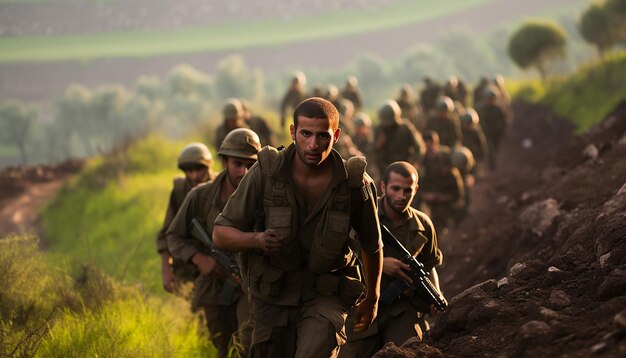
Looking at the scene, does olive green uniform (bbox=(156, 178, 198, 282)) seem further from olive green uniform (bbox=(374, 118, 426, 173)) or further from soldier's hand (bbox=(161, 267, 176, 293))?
olive green uniform (bbox=(374, 118, 426, 173))

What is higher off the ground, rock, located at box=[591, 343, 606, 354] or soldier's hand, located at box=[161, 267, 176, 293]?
rock, located at box=[591, 343, 606, 354]

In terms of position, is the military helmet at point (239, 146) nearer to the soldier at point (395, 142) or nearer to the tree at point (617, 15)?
the soldier at point (395, 142)

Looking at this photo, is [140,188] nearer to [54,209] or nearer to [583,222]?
[54,209]

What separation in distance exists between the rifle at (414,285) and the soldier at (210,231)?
1.05m

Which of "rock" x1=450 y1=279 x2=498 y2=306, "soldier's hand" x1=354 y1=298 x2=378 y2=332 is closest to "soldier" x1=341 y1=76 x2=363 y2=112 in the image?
"rock" x1=450 y1=279 x2=498 y2=306

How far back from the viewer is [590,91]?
2522 cm

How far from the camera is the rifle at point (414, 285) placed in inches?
213

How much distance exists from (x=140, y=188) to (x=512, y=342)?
14058 millimetres

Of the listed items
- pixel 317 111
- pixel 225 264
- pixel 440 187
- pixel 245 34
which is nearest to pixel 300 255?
pixel 317 111

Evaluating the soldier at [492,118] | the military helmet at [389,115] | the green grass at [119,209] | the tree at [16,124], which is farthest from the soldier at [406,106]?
the tree at [16,124]

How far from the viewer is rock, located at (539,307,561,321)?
418cm

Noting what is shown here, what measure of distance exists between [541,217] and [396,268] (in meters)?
3.63

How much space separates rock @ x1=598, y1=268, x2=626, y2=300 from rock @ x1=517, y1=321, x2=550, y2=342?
0.51 m

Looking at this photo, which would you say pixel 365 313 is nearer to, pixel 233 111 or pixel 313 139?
pixel 313 139
